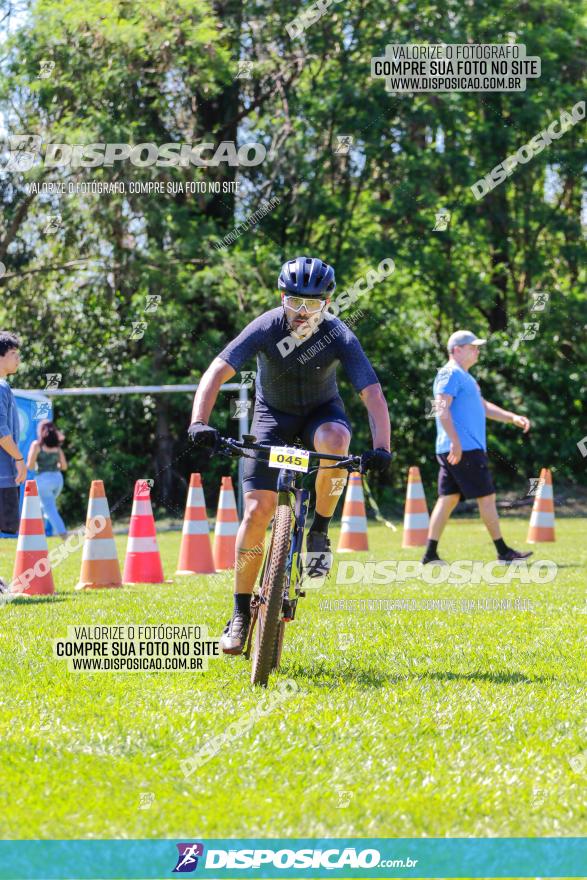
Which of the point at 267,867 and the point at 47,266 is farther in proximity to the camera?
the point at 47,266

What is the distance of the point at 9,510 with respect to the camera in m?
9.54

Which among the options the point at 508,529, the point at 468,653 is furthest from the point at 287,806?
the point at 508,529

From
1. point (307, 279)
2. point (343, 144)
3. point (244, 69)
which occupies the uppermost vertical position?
point (244, 69)

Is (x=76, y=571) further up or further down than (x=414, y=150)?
further down

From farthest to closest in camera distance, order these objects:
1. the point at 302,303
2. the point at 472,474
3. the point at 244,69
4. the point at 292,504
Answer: the point at 244,69, the point at 472,474, the point at 302,303, the point at 292,504

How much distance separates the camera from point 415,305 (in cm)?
2384

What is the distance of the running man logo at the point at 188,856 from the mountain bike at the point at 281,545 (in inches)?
80.9

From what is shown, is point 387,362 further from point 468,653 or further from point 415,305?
point 468,653

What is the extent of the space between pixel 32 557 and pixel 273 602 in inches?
189

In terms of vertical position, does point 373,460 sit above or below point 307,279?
below

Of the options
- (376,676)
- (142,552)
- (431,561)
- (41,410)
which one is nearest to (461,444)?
(431,561)

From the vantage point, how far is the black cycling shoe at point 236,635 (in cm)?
614

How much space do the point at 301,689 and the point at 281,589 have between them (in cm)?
49

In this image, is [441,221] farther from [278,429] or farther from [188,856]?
[188,856]
